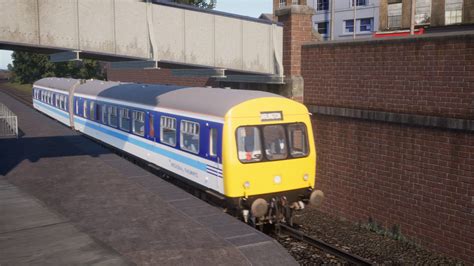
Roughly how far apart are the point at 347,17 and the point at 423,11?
9777mm

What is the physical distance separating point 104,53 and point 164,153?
3469 millimetres

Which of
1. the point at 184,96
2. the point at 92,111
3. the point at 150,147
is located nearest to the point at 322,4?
the point at 92,111

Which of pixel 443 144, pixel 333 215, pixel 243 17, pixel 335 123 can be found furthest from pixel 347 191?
pixel 243 17

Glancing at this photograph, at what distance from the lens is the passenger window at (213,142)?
10.6 metres

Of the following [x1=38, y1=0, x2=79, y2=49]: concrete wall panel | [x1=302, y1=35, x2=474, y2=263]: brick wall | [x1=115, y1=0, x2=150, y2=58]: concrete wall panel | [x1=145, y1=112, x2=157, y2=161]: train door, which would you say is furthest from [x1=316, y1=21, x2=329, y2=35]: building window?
[x1=38, y1=0, x2=79, y2=49]: concrete wall panel

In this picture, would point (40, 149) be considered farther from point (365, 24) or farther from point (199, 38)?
point (365, 24)

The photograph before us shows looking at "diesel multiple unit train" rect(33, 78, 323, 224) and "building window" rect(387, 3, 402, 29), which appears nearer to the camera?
"diesel multiple unit train" rect(33, 78, 323, 224)

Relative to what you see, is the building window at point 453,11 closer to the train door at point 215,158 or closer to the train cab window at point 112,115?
the train cab window at point 112,115

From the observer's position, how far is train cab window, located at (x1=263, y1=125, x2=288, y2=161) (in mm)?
10766


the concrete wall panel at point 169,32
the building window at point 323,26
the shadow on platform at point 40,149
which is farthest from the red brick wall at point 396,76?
the building window at point 323,26

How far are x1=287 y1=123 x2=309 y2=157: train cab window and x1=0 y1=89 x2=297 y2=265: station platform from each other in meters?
2.73

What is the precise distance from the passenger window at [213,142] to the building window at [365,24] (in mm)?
36099

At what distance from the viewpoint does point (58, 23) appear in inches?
503

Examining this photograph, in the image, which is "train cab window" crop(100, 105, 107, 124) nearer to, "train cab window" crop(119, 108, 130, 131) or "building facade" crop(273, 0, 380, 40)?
"train cab window" crop(119, 108, 130, 131)
